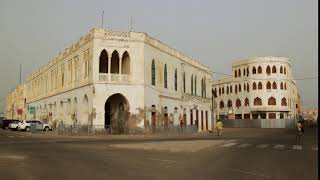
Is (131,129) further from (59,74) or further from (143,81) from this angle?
(59,74)

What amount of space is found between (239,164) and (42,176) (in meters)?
7.27

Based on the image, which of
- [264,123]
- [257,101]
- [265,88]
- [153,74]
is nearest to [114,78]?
[153,74]

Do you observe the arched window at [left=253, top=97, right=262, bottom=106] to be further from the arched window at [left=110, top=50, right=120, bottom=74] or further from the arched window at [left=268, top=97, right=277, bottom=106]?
the arched window at [left=110, top=50, right=120, bottom=74]

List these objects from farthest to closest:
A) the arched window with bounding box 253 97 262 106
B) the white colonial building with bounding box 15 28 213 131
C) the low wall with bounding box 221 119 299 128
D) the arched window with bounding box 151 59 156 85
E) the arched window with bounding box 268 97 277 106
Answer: the arched window with bounding box 253 97 262 106, the arched window with bounding box 268 97 277 106, the low wall with bounding box 221 119 299 128, the arched window with bounding box 151 59 156 85, the white colonial building with bounding box 15 28 213 131

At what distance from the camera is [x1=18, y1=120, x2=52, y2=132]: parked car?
5766cm

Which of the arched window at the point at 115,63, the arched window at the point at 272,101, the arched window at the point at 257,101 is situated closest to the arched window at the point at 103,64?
the arched window at the point at 115,63

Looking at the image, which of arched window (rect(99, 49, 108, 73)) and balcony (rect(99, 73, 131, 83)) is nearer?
balcony (rect(99, 73, 131, 83))

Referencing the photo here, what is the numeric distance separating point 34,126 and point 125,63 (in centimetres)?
1795

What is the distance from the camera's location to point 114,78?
45.0m

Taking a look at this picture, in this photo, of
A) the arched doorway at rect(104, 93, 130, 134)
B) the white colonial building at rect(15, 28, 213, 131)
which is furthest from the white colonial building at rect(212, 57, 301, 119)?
the arched doorway at rect(104, 93, 130, 134)

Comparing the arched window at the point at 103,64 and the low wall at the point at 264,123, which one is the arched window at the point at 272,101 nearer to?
the low wall at the point at 264,123

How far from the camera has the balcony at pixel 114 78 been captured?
44.6 metres

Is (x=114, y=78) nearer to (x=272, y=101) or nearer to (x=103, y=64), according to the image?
(x=103, y=64)

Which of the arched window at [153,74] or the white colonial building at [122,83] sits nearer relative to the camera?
the white colonial building at [122,83]
